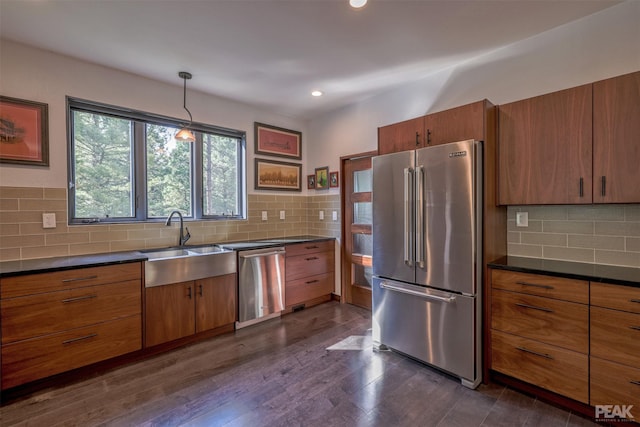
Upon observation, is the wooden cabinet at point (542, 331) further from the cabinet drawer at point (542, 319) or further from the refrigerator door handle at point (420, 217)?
the refrigerator door handle at point (420, 217)

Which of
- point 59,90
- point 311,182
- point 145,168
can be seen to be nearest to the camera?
point 59,90

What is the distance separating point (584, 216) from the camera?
208 centimetres

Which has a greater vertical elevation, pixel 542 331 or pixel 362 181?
pixel 362 181

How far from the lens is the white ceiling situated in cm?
194

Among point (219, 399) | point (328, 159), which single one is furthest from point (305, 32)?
point (219, 399)

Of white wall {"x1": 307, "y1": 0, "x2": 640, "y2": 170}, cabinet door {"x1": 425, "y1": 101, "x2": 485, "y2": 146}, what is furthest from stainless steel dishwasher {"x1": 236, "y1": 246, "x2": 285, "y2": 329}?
cabinet door {"x1": 425, "y1": 101, "x2": 485, "y2": 146}

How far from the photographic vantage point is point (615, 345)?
163 cm

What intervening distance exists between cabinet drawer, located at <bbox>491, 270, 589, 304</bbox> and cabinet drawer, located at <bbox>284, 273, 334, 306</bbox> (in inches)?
85.6

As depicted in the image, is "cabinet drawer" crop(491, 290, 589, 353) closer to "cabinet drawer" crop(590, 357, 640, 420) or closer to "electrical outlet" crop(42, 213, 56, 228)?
"cabinet drawer" crop(590, 357, 640, 420)

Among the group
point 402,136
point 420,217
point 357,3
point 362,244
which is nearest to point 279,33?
point 357,3

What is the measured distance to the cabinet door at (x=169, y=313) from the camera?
8.16 feet

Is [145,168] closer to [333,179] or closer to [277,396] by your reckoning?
[333,179]

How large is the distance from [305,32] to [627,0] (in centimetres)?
220

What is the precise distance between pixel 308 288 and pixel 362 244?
→ 0.91 meters
